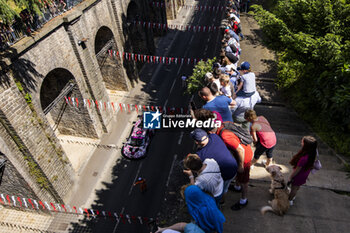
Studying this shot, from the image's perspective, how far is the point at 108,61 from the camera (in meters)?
20.8

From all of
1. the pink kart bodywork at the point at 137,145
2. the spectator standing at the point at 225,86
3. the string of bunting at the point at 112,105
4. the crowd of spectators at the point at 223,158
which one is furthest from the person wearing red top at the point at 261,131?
the string of bunting at the point at 112,105

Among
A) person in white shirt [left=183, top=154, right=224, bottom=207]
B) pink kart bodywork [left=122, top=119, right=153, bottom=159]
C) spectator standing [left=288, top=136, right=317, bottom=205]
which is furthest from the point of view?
pink kart bodywork [left=122, top=119, right=153, bottom=159]

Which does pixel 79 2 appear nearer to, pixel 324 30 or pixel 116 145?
pixel 116 145

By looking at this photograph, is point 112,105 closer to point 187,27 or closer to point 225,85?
point 225,85

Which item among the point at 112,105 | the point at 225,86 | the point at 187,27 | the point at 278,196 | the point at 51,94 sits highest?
the point at 225,86

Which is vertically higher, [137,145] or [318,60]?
[318,60]

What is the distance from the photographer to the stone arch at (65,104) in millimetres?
14905

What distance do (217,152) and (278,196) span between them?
236 centimetres

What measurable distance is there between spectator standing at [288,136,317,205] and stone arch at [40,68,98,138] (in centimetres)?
1300

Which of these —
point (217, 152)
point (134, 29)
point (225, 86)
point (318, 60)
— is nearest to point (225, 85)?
point (225, 86)

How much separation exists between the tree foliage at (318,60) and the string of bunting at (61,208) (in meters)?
9.86

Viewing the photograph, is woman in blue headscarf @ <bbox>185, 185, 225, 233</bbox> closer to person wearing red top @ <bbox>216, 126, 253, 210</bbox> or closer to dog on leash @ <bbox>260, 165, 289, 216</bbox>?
person wearing red top @ <bbox>216, 126, 253, 210</bbox>

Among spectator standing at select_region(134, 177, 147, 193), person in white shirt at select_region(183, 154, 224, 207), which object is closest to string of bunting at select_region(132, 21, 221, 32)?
spectator standing at select_region(134, 177, 147, 193)

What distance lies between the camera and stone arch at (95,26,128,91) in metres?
18.8
